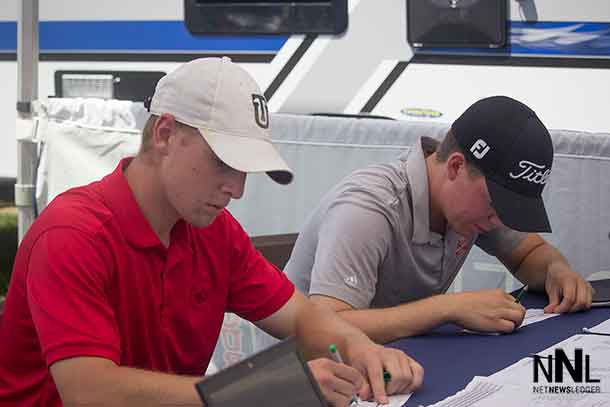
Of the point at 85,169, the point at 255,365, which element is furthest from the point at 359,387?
the point at 85,169

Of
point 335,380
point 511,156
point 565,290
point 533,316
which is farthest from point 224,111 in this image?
point 565,290

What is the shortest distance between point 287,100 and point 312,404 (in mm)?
3648

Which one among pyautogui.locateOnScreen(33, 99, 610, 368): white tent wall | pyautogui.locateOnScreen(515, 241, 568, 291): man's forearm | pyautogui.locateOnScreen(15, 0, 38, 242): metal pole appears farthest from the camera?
pyautogui.locateOnScreen(15, 0, 38, 242): metal pole

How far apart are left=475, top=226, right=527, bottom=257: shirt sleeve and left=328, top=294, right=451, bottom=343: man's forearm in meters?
0.84

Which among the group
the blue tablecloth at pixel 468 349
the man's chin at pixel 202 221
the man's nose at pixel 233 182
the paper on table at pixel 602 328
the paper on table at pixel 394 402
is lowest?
the paper on table at pixel 602 328

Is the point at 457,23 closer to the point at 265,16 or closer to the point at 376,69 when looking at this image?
the point at 376,69

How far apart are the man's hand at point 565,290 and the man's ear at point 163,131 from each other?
4.09 ft

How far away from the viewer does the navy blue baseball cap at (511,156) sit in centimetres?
259

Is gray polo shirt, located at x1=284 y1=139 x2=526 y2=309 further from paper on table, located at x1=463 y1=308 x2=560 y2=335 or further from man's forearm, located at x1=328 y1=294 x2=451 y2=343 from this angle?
paper on table, located at x1=463 y1=308 x2=560 y2=335

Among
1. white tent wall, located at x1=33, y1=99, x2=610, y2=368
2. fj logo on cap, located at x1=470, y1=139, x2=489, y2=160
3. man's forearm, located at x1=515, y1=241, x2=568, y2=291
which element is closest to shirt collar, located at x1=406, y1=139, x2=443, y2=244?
fj logo on cap, located at x1=470, y1=139, x2=489, y2=160

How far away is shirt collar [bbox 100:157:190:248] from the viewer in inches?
83.6

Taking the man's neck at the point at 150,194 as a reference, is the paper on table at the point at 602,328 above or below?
below

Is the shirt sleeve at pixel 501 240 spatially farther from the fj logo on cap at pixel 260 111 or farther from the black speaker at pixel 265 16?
the black speaker at pixel 265 16

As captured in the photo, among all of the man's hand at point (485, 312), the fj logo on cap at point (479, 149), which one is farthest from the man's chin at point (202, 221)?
the fj logo on cap at point (479, 149)
